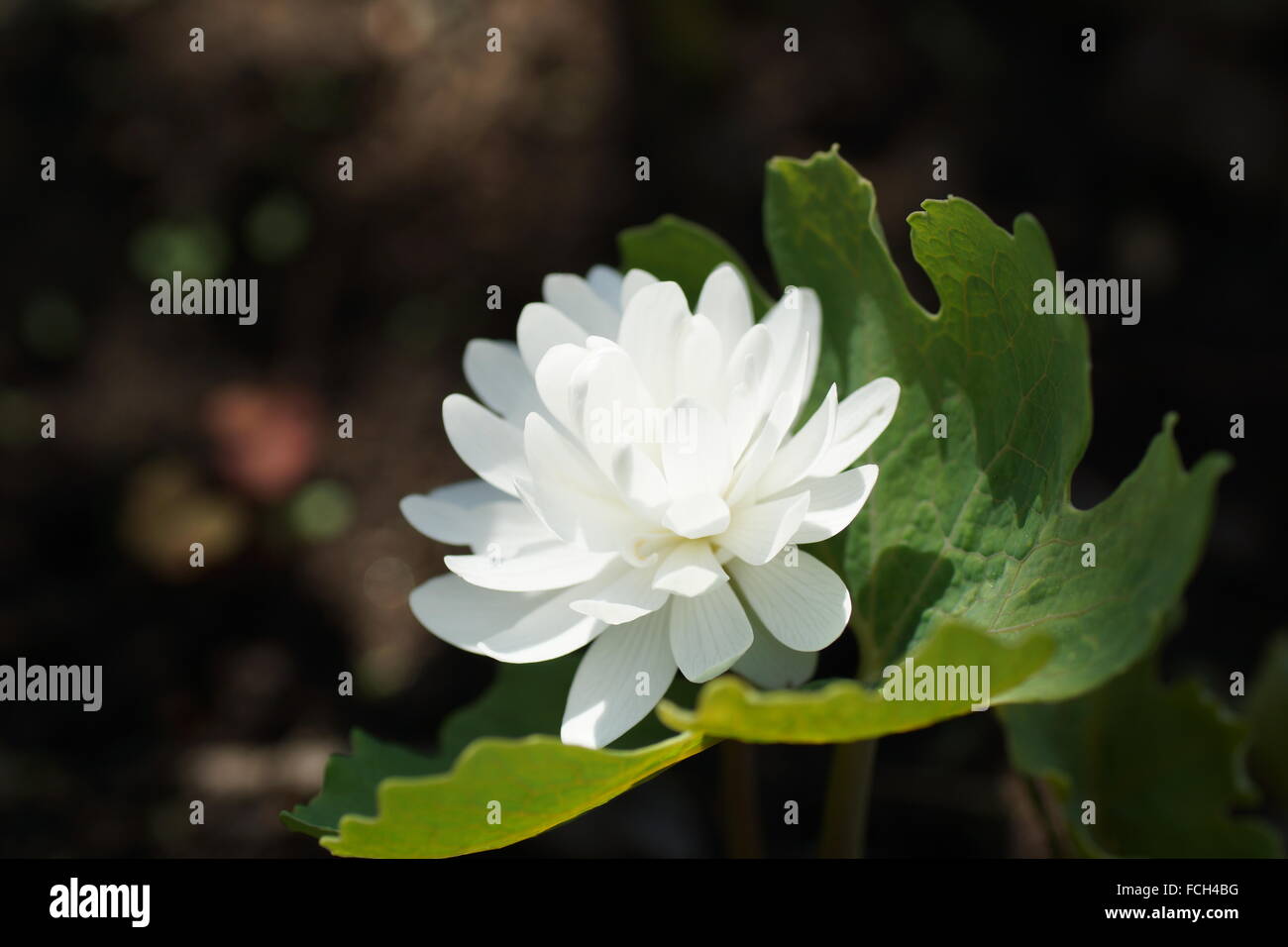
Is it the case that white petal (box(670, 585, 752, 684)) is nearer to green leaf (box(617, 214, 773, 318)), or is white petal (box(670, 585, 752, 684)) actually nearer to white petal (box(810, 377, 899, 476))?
white petal (box(810, 377, 899, 476))

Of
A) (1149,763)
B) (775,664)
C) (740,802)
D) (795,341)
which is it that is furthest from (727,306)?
(1149,763)

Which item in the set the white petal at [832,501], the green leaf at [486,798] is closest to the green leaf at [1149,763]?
the white petal at [832,501]

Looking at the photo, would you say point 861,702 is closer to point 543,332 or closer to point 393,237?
point 543,332

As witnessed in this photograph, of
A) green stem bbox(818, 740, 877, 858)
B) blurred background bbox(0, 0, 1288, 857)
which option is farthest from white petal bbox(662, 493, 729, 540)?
blurred background bbox(0, 0, 1288, 857)

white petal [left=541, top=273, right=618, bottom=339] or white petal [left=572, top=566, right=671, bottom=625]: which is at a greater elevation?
white petal [left=541, top=273, right=618, bottom=339]

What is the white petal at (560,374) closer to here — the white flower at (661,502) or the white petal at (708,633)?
the white flower at (661,502)
